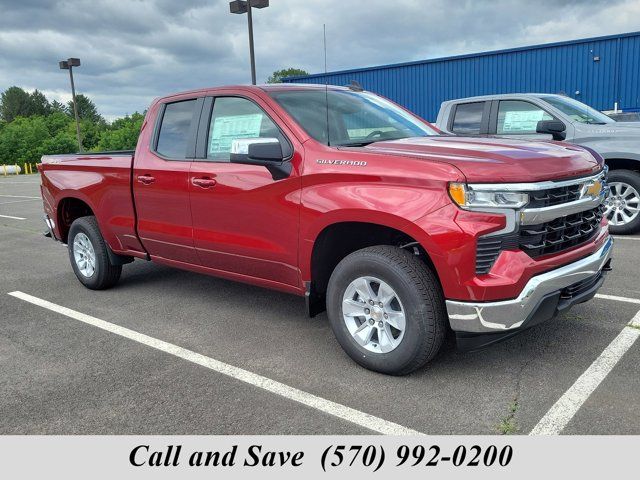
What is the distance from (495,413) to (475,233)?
94 cm

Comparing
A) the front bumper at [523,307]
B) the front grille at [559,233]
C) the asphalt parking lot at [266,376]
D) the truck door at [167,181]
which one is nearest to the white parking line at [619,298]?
the asphalt parking lot at [266,376]

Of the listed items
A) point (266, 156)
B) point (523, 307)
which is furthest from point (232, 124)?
point (523, 307)

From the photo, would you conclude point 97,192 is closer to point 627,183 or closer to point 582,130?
point 582,130

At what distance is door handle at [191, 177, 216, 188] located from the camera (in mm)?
4228

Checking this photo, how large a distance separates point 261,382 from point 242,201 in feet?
4.16

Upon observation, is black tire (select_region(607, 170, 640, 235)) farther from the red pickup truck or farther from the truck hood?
the truck hood

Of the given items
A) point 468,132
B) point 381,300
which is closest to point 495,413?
point 381,300

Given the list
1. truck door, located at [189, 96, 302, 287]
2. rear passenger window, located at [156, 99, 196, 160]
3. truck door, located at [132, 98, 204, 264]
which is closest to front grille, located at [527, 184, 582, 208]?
truck door, located at [189, 96, 302, 287]

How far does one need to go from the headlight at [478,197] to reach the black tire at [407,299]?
474 millimetres

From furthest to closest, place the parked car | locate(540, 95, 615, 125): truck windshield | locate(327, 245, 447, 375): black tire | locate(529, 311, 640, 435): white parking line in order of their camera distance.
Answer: locate(540, 95, 615, 125): truck windshield → the parked car → locate(327, 245, 447, 375): black tire → locate(529, 311, 640, 435): white parking line

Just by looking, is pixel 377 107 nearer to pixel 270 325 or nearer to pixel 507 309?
pixel 270 325

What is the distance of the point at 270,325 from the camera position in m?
4.53

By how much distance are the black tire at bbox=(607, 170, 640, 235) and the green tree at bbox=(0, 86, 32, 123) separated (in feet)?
422

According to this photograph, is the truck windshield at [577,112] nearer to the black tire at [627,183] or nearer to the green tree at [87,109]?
the black tire at [627,183]
